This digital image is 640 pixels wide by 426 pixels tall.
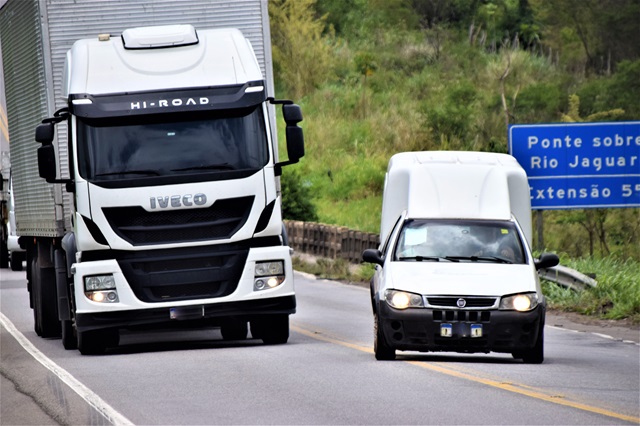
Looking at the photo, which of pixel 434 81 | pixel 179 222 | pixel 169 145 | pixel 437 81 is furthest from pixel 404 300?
pixel 437 81

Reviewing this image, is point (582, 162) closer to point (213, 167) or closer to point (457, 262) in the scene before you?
point (457, 262)

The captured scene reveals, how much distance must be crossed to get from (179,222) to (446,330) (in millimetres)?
3423

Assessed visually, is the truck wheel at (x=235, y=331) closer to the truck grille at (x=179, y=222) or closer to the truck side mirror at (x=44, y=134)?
the truck grille at (x=179, y=222)

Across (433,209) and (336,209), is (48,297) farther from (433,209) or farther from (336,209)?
(336,209)

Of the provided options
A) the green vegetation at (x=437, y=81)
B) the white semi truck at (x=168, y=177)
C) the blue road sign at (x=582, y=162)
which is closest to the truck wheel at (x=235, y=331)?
the white semi truck at (x=168, y=177)

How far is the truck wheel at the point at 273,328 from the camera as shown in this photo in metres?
18.3

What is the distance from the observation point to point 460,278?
15.8 m

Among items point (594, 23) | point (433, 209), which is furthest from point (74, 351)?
point (594, 23)

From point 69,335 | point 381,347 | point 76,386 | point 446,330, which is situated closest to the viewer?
point 76,386

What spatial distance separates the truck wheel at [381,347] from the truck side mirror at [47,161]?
4004mm

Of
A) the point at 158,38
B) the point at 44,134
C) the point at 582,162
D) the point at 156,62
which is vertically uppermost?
the point at 158,38

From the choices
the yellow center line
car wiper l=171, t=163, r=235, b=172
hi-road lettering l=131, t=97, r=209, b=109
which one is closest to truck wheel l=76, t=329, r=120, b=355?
car wiper l=171, t=163, r=235, b=172

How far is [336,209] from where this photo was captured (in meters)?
44.5

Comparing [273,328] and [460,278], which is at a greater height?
[460,278]
